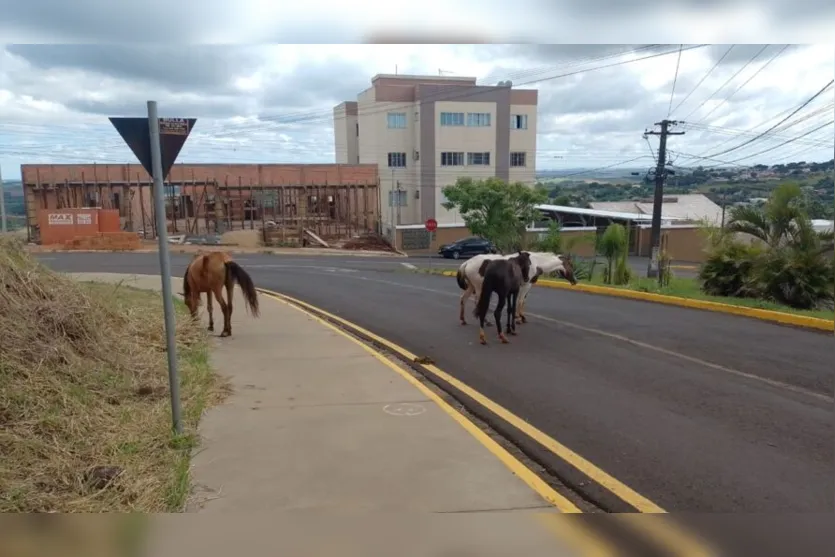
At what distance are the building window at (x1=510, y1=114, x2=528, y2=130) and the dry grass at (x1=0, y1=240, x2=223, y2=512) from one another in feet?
88.0

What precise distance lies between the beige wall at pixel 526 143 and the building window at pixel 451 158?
2.72 meters

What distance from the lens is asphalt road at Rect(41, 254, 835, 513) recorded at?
4645 mm

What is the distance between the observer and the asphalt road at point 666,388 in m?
4.64

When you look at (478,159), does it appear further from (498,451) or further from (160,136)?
(160,136)

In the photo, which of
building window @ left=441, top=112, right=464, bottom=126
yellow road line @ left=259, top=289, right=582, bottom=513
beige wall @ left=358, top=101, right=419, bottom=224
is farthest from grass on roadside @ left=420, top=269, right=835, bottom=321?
building window @ left=441, top=112, right=464, bottom=126

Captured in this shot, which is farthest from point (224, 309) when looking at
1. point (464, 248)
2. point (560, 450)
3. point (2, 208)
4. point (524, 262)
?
point (464, 248)

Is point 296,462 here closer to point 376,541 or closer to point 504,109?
point 376,541

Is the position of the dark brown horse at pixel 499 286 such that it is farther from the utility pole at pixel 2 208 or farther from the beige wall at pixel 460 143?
the beige wall at pixel 460 143

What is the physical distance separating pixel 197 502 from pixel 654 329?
320 inches

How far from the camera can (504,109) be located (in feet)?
106

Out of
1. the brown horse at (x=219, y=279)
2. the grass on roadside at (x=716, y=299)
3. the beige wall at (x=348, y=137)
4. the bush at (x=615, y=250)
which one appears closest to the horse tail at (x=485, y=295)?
the brown horse at (x=219, y=279)

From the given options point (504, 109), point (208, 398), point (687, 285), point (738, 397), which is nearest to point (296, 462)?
point (208, 398)

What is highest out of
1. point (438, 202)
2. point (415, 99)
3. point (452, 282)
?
point (415, 99)

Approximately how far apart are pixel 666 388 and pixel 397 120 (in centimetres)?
2613
